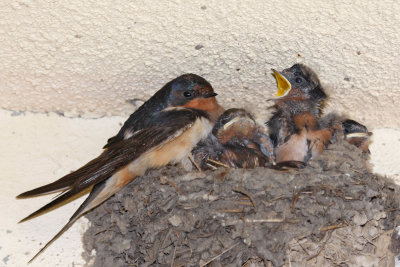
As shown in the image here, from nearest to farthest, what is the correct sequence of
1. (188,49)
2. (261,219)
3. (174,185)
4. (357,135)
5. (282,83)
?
(261,219), (174,185), (188,49), (282,83), (357,135)

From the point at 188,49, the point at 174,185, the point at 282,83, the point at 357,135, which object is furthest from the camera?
the point at 357,135

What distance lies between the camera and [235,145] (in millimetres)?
3408

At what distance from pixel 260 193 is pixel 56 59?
1.23m

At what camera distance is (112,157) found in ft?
9.53

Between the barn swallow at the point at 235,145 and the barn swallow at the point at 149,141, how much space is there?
7 cm

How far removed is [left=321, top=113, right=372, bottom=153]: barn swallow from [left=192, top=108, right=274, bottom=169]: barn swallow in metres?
0.37

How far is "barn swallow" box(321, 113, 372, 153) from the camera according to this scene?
3.38 m

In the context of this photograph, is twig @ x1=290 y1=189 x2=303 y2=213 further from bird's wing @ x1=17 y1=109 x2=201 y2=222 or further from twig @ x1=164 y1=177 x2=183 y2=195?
bird's wing @ x1=17 y1=109 x2=201 y2=222

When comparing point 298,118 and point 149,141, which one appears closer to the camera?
point 149,141

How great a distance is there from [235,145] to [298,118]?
39 centimetres

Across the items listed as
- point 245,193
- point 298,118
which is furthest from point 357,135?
point 245,193

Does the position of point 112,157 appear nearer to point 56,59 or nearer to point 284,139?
point 56,59

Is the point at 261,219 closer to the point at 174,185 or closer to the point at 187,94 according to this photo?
the point at 174,185

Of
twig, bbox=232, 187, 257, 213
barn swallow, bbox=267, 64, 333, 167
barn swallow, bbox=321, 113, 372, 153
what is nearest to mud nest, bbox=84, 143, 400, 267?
twig, bbox=232, 187, 257, 213
